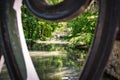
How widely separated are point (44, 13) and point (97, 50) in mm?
225

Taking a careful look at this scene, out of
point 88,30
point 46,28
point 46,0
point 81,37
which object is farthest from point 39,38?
point 46,0

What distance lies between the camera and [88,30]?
14891mm

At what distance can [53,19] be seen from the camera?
2.50ft

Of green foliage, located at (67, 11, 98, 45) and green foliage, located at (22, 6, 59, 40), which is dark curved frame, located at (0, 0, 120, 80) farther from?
green foliage, located at (22, 6, 59, 40)

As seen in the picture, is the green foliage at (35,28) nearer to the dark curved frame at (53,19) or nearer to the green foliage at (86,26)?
the green foliage at (86,26)

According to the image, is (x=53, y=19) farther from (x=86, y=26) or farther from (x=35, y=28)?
(x=35, y=28)

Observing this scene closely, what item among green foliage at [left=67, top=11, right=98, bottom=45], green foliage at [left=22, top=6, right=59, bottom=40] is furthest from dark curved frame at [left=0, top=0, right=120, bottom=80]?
green foliage at [left=22, top=6, right=59, bottom=40]

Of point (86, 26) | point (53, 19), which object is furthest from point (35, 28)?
point (53, 19)

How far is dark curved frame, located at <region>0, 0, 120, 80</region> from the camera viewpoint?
23.7 inches

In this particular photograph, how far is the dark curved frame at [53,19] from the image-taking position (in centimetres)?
60

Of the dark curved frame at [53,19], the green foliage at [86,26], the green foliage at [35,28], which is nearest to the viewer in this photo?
the dark curved frame at [53,19]

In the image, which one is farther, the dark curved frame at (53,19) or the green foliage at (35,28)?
the green foliage at (35,28)

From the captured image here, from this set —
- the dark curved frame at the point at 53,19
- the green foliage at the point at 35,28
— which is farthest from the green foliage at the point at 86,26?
the dark curved frame at the point at 53,19

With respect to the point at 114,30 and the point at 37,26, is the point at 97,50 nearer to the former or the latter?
the point at 114,30
